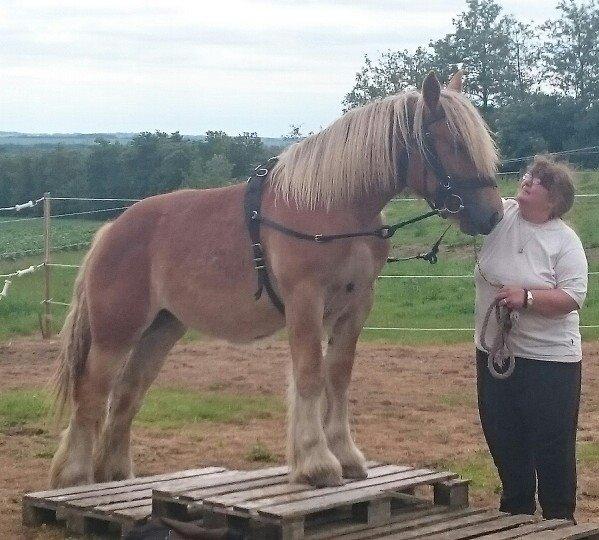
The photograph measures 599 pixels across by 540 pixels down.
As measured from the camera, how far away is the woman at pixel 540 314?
3.86 m

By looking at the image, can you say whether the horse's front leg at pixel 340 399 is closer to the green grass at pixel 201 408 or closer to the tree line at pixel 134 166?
the green grass at pixel 201 408

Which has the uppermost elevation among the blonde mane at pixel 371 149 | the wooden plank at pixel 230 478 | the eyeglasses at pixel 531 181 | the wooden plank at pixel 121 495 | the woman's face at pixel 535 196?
the blonde mane at pixel 371 149

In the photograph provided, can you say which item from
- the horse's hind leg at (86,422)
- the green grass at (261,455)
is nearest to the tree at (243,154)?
the green grass at (261,455)

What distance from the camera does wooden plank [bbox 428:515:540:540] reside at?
3.86m

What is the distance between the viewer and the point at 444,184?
3939mm

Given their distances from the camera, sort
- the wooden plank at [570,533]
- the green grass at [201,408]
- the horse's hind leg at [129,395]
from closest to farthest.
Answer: the wooden plank at [570,533], the horse's hind leg at [129,395], the green grass at [201,408]

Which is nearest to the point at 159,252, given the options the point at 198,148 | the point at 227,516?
the point at 227,516

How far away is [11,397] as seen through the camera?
7.68 metres

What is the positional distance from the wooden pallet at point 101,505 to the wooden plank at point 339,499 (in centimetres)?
62

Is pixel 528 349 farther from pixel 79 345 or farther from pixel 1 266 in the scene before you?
pixel 1 266

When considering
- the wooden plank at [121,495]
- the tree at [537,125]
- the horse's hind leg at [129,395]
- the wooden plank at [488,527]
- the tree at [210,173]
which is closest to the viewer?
the wooden plank at [488,527]

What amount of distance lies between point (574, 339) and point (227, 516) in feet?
5.37

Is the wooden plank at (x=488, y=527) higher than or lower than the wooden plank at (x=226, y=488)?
lower

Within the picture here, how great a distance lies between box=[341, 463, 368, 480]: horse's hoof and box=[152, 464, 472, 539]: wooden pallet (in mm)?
50
